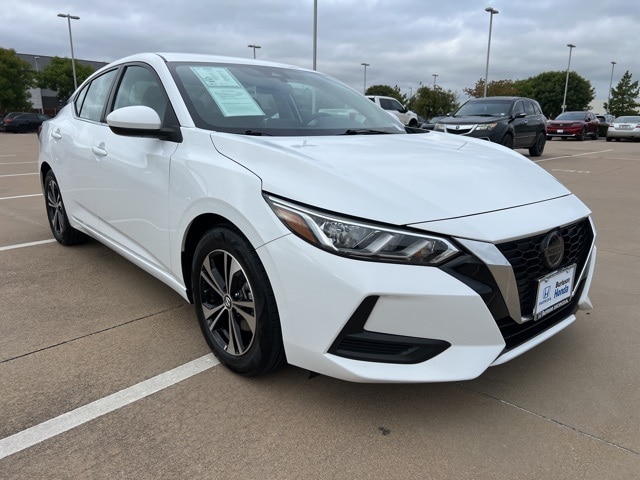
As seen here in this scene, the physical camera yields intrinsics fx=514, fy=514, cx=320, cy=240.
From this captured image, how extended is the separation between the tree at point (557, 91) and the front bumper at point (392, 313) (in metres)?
79.6

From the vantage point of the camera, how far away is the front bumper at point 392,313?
192cm

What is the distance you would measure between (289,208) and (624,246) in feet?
14.7

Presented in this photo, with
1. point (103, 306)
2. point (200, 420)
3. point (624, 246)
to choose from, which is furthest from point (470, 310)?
point (624, 246)

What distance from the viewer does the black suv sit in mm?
12180

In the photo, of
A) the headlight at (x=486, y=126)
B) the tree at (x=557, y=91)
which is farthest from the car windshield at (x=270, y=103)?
the tree at (x=557, y=91)

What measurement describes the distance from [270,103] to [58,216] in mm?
2786

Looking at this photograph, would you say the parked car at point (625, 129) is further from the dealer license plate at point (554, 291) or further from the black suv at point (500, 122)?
the dealer license plate at point (554, 291)

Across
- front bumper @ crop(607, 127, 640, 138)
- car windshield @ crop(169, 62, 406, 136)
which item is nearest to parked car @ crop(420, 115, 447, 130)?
car windshield @ crop(169, 62, 406, 136)

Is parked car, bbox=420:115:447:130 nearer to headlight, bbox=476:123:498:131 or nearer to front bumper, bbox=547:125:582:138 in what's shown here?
headlight, bbox=476:123:498:131

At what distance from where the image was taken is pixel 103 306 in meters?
3.47

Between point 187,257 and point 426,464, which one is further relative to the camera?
point 187,257

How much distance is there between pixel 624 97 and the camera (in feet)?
213

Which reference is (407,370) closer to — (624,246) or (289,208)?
(289,208)

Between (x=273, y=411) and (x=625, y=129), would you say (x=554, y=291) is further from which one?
(x=625, y=129)
